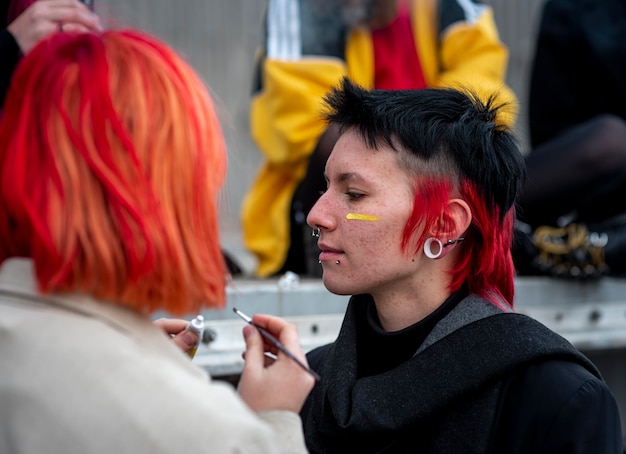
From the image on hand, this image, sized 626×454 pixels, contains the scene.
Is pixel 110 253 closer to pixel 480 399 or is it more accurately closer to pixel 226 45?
pixel 480 399

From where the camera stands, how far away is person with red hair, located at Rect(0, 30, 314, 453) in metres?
1.00

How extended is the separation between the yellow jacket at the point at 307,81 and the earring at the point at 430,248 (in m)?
1.67

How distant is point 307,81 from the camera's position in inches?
136

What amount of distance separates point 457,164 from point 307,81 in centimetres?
180

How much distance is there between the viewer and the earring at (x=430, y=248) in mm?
1738

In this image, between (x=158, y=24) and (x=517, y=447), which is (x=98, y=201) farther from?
(x=158, y=24)

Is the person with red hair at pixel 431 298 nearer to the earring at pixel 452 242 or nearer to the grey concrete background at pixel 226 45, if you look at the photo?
the earring at pixel 452 242

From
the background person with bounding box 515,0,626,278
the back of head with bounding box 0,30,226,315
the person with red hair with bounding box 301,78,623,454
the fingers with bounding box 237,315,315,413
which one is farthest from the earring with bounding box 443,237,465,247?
the background person with bounding box 515,0,626,278

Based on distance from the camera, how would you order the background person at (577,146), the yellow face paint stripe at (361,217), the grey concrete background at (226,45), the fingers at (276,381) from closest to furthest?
the fingers at (276,381), the yellow face paint stripe at (361,217), the background person at (577,146), the grey concrete background at (226,45)

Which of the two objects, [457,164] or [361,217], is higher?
[457,164]

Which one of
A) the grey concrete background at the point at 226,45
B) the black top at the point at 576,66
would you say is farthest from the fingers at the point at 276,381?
the grey concrete background at the point at 226,45

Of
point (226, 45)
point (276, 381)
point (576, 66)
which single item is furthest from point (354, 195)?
point (226, 45)

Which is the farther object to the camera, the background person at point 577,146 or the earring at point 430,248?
the background person at point 577,146

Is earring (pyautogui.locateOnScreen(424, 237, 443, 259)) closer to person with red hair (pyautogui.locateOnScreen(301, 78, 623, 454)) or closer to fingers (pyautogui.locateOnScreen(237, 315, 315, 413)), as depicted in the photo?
person with red hair (pyautogui.locateOnScreen(301, 78, 623, 454))
